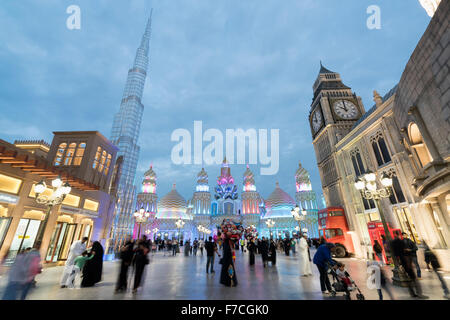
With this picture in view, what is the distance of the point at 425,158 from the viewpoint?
10.5 metres

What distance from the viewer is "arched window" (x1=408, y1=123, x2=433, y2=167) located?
33.9 ft

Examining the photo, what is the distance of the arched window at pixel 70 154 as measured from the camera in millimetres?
17156

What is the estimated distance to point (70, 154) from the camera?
1744cm

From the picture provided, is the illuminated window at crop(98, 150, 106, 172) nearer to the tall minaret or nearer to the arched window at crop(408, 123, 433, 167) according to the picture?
the arched window at crop(408, 123, 433, 167)

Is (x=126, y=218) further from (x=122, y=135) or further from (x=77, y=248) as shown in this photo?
(x=77, y=248)

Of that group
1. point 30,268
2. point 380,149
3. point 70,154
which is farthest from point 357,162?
point 70,154

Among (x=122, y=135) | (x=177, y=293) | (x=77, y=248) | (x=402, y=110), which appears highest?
(x=122, y=135)

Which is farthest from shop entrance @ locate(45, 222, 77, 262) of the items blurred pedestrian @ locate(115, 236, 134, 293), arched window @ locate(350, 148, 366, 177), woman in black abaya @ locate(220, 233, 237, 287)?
arched window @ locate(350, 148, 366, 177)

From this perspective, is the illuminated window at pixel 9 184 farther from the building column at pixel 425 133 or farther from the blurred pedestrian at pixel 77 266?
the building column at pixel 425 133

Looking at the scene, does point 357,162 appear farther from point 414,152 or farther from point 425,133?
point 425,133

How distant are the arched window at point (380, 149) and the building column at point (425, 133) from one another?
9002mm

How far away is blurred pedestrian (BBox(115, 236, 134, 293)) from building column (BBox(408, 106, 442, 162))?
12.9m
